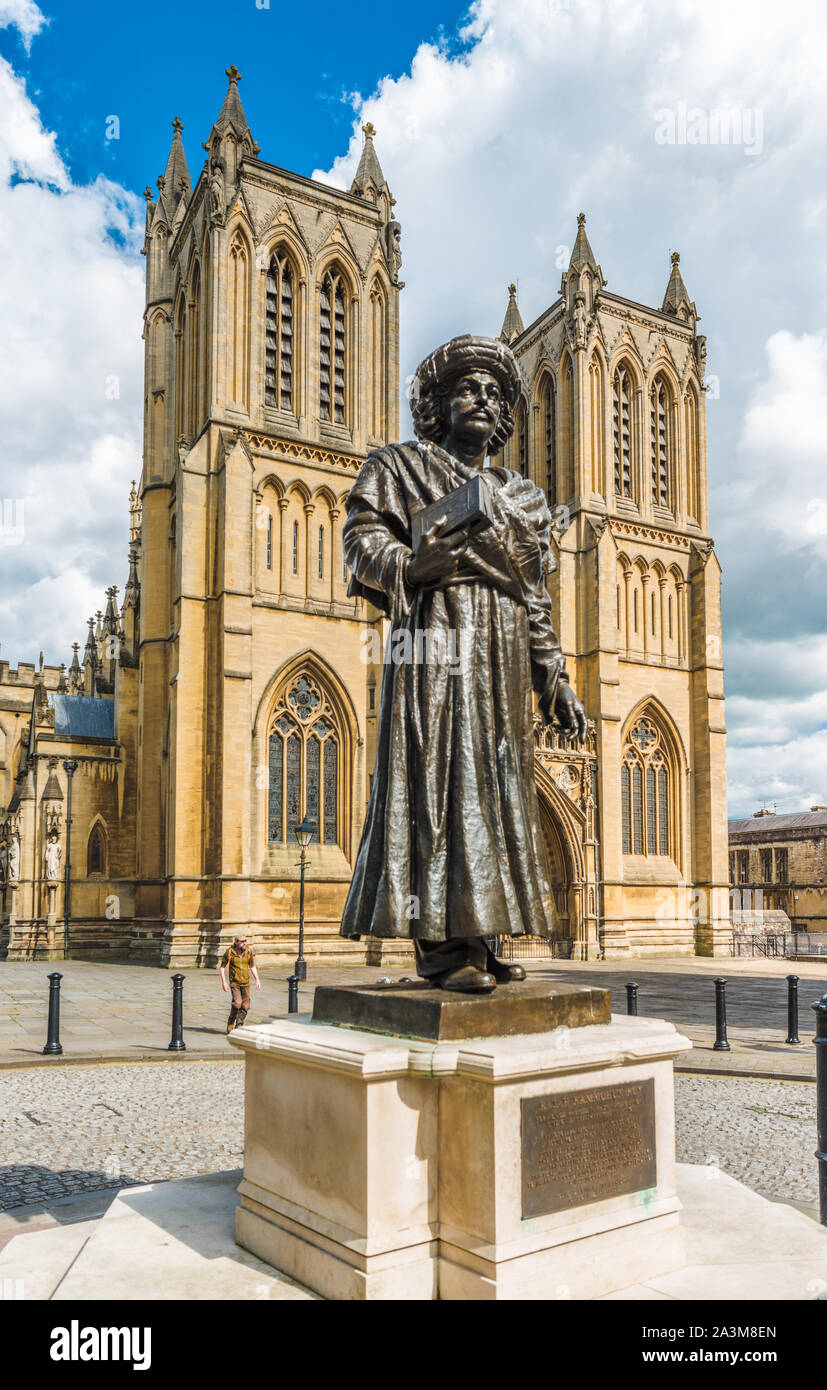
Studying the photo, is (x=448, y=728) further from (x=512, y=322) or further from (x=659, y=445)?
(x=512, y=322)

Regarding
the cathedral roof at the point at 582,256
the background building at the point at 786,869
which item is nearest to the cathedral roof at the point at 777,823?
the background building at the point at 786,869

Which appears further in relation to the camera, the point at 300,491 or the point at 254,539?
the point at 300,491

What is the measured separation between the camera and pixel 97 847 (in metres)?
28.5

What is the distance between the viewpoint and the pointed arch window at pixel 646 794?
3250cm

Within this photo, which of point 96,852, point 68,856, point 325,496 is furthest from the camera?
point 96,852

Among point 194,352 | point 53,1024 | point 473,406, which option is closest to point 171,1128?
point 53,1024

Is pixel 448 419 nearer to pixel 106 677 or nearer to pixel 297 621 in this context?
pixel 297 621

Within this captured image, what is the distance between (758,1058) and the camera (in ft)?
33.7

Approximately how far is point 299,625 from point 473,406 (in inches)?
892

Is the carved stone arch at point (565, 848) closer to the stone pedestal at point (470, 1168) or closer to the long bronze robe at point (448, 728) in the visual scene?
the long bronze robe at point (448, 728)

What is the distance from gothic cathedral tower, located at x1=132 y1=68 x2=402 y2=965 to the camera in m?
24.0

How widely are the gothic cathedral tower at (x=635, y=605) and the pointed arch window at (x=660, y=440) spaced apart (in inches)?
2.2

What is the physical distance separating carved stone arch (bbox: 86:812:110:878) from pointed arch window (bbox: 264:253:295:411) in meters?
12.8
